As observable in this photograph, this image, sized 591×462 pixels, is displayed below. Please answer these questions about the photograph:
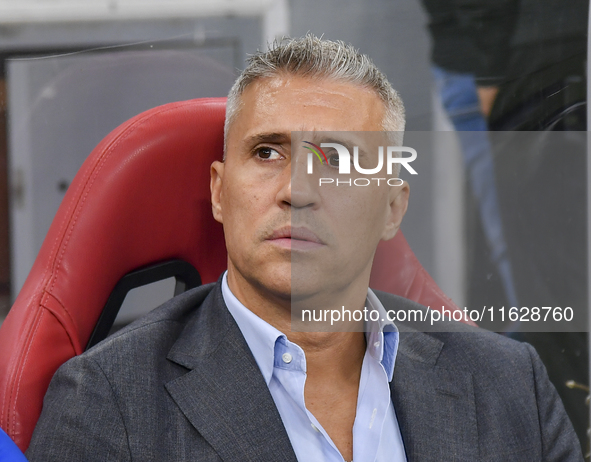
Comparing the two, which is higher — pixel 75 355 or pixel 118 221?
pixel 118 221

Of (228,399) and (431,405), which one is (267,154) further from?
(431,405)

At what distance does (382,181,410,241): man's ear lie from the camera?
1109 millimetres

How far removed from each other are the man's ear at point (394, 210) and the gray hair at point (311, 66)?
0.13m

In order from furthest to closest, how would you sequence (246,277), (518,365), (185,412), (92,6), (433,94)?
(433,94)
(92,6)
(518,365)
(246,277)
(185,412)

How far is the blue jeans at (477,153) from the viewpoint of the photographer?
1359 millimetres

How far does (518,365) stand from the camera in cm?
112

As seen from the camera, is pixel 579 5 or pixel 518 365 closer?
pixel 518 365

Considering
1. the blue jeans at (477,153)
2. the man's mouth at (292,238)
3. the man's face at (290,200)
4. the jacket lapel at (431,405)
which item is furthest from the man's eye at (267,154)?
the blue jeans at (477,153)

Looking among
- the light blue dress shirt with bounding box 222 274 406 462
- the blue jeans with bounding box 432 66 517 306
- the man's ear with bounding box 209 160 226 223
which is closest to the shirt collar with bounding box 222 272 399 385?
the light blue dress shirt with bounding box 222 274 406 462

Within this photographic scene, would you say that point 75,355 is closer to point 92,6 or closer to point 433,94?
point 92,6

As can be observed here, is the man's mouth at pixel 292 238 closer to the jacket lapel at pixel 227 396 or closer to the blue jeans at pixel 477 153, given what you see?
the jacket lapel at pixel 227 396

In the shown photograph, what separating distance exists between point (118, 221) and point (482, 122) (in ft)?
2.86

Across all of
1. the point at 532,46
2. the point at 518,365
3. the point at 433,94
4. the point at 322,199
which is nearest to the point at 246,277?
the point at 322,199

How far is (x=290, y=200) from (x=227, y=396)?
1.04 ft
